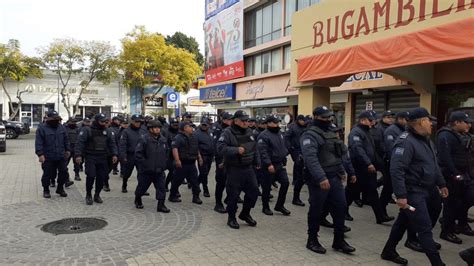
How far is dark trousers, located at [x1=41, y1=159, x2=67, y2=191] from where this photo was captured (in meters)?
7.91

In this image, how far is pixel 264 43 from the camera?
23297mm

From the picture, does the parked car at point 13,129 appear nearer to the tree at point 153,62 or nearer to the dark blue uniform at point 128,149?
the tree at point 153,62

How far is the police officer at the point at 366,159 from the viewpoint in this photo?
6.22 metres

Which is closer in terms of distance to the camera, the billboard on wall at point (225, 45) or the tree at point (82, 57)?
the billboard on wall at point (225, 45)

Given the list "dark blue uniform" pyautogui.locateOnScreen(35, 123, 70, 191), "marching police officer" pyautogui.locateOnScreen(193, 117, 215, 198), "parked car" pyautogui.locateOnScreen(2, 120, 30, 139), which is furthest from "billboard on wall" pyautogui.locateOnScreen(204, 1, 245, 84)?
"dark blue uniform" pyautogui.locateOnScreen(35, 123, 70, 191)

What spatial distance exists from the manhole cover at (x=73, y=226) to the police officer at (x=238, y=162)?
2.09m

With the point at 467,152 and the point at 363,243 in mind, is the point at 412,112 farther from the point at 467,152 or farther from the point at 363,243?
the point at 363,243


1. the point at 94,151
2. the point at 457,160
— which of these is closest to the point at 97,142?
the point at 94,151

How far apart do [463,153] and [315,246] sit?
2.42 m

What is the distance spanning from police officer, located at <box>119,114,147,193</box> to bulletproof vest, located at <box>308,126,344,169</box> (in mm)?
5165

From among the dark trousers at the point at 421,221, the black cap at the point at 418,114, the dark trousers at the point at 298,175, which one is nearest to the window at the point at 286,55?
the dark trousers at the point at 298,175

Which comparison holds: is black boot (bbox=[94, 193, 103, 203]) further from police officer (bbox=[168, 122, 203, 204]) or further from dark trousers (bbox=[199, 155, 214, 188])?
dark trousers (bbox=[199, 155, 214, 188])

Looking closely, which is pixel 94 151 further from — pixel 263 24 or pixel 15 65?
pixel 15 65

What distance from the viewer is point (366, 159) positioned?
620cm
